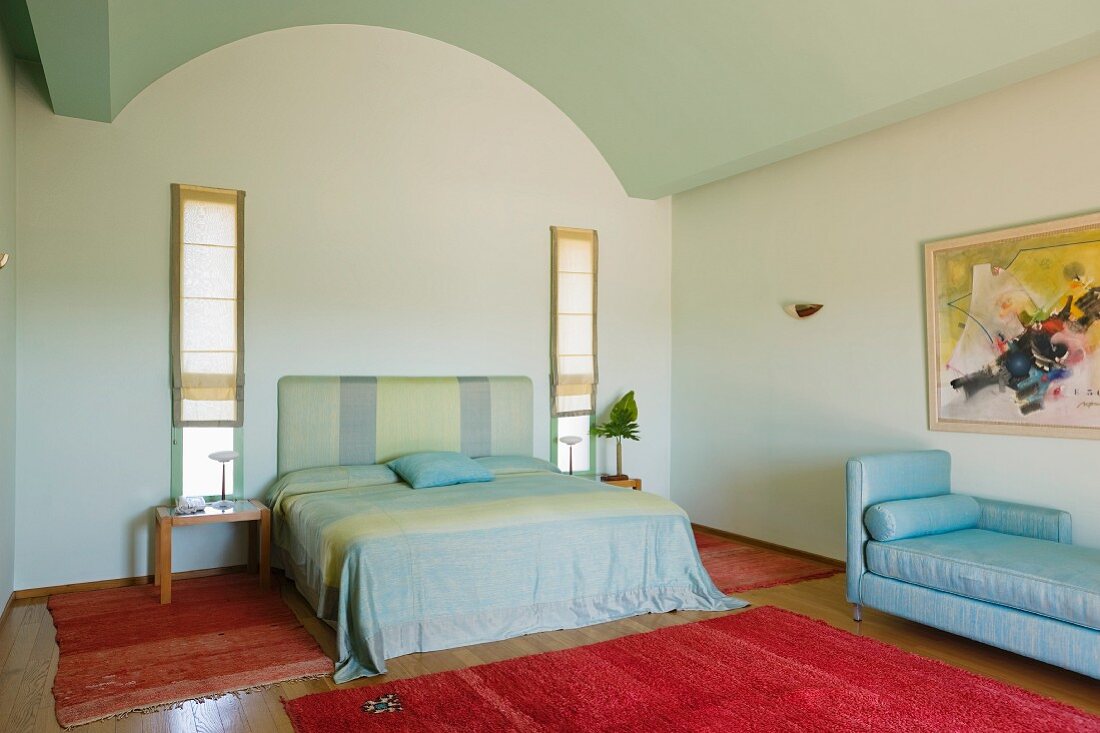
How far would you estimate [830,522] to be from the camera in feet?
16.3

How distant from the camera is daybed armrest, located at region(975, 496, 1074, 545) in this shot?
3654mm

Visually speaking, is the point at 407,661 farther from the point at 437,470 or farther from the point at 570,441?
the point at 570,441

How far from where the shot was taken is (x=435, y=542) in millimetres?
3406

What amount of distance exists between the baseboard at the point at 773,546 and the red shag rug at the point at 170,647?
3158mm

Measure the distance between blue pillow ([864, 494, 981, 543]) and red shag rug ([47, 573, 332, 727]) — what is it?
2491mm

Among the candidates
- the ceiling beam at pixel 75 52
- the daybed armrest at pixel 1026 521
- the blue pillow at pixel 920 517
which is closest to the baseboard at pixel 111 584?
the ceiling beam at pixel 75 52

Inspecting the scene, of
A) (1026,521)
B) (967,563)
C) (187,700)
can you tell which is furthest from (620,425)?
(187,700)

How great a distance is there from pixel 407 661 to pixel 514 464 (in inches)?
77.1

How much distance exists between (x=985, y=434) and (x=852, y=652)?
1496 mm

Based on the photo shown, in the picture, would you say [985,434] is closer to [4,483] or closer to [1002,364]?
[1002,364]

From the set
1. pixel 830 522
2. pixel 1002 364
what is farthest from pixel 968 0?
pixel 830 522

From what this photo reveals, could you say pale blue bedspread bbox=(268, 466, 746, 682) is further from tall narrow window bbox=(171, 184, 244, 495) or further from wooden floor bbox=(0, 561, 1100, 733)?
tall narrow window bbox=(171, 184, 244, 495)

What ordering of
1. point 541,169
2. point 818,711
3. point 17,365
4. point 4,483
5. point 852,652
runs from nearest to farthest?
point 818,711
point 852,652
point 4,483
point 17,365
point 541,169

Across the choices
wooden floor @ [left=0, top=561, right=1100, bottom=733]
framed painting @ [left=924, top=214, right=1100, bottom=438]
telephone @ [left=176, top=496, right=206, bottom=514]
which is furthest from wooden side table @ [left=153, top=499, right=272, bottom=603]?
framed painting @ [left=924, top=214, right=1100, bottom=438]
